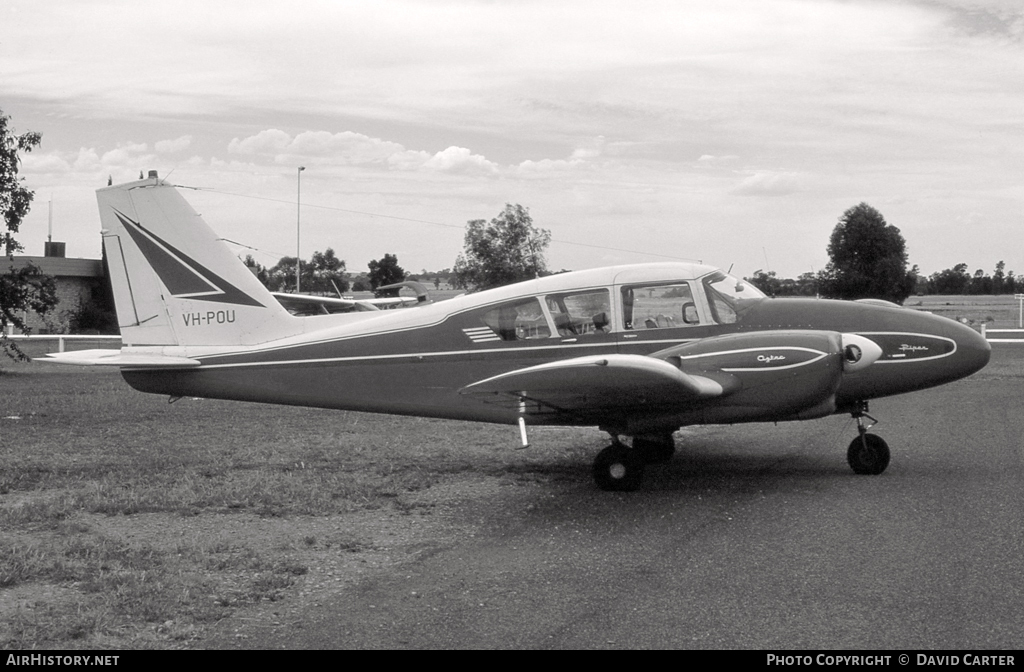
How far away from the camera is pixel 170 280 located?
35.2 feet

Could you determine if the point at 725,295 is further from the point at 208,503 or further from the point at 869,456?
the point at 208,503

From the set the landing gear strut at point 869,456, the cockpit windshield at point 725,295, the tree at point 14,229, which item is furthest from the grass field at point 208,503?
the tree at point 14,229

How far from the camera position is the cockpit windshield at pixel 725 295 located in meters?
9.69

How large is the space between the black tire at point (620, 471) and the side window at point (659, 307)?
137 centimetres

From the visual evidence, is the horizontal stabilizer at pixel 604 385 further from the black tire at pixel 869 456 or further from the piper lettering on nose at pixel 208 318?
the piper lettering on nose at pixel 208 318

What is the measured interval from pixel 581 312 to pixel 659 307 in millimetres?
767

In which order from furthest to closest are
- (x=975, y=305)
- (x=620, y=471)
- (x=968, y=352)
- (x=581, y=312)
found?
1. (x=975, y=305)
2. (x=581, y=312)
3. (x=968, y=352)
4. (x=620, y=471)

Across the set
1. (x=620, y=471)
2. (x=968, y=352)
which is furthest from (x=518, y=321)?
(x=968, y=352)

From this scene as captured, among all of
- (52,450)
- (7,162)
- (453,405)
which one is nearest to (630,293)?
(453,405)

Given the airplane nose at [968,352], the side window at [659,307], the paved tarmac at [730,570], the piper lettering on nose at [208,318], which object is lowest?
the paved tarmac at [730,570]

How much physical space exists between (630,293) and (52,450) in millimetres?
6950

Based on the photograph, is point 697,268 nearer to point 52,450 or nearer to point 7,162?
point 52,450

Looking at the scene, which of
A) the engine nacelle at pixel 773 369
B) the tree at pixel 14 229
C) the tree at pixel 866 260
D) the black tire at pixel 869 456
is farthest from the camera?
the tree at pixel 866 260

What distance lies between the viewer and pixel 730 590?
572 centimetres
